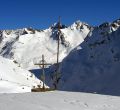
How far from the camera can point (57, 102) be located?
17.6m

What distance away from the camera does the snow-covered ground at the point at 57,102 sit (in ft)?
53.4

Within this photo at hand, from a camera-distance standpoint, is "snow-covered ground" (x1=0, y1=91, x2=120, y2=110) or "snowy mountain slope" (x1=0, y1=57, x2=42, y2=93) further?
"snowy mountain slope" (x1=0, y1=57, x2=42, y2=93)

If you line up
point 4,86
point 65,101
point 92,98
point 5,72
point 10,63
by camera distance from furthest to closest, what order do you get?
point 10,63 < point 5,72 < point 4,86 < point 92,98 < point 65,101

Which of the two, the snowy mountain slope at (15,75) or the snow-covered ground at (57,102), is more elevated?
the snowy mountain slope at (15,75)

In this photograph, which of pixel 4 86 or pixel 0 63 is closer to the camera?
pixel 4 86

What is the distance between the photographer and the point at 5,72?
4441 cm

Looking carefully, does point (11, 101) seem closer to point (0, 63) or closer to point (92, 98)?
point (92, 98)

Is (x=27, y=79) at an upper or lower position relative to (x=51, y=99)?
upper

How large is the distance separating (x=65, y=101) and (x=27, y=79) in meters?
28.0

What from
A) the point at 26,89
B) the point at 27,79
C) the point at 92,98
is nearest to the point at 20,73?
the point at 27,79

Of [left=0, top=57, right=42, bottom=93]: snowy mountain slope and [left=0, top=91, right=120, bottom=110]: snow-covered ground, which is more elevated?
[left=0, top=57, right=42, bottom=93]: snowy mountain slope

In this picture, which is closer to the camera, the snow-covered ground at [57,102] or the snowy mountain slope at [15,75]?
the snow-covered ground at [57,102]

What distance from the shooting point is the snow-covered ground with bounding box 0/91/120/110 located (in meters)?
16.3

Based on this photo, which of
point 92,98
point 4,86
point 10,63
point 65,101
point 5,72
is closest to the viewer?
point 65,101
